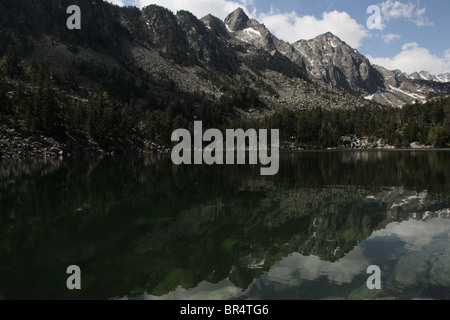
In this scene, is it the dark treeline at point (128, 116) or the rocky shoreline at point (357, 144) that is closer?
the dark treeline at point (128, 116)

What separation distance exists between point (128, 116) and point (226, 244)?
447ft

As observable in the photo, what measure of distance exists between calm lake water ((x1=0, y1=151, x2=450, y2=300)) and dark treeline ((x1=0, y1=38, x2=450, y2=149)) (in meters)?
93.9

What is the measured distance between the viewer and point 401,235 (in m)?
17.7

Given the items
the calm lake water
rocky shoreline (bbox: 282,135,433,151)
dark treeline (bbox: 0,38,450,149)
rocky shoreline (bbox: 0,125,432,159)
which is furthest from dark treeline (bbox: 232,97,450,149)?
the calm lake water

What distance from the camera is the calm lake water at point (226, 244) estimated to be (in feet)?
37.5

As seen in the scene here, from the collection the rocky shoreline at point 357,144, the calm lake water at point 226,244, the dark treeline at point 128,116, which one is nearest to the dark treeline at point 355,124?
the dark treeline at point 128,116

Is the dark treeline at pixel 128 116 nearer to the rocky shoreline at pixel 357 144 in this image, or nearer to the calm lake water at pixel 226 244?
the rocky shoreline at pixel 357 144

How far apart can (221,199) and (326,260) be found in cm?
1532

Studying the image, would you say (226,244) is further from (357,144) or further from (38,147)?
(357,144)

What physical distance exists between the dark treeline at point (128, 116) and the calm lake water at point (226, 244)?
93892 mm

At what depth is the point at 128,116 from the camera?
141375 mm

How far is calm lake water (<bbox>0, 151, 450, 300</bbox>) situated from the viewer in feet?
37.5

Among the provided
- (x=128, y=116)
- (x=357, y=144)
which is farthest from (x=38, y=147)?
(x=357, y=144)
